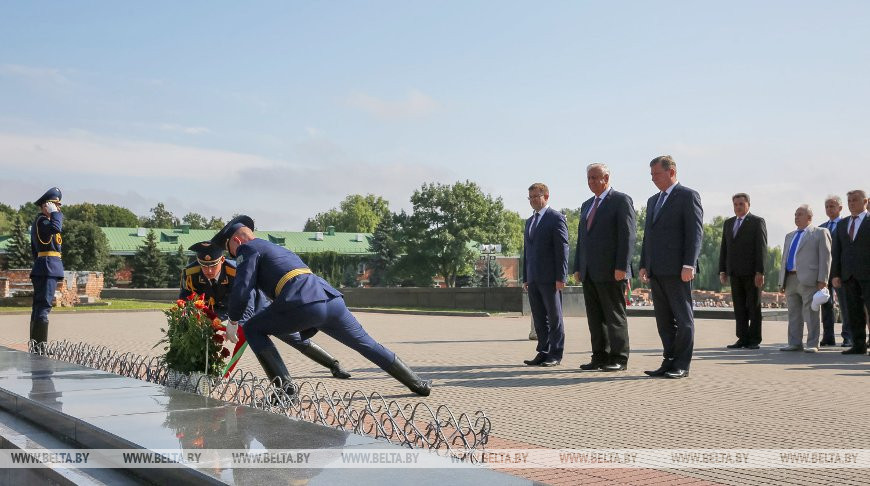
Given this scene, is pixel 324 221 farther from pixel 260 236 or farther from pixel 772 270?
pixel 772 270

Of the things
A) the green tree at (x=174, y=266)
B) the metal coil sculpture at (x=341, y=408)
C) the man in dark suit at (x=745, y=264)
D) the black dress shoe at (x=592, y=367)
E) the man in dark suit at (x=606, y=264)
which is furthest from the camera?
the green tree at (x=174, y=266)

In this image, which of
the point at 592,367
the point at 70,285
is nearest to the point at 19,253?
the point at 70,285

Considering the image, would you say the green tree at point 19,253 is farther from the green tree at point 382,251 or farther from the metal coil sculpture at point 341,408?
the metal coil sculpture at point 341,408

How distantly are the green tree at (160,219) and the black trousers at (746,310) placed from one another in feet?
407

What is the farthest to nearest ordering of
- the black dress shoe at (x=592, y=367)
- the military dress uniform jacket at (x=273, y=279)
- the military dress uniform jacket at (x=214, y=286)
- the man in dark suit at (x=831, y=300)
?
the man in dark suit at (x=831, y=300) < the black dress shoe at (x=592, y=367) < the military dress uniform jacket at (x=214, y=286) < the military dress uniform jacket at (x=273, y=279)

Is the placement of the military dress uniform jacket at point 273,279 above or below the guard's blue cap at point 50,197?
below

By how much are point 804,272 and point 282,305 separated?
823 centimetres

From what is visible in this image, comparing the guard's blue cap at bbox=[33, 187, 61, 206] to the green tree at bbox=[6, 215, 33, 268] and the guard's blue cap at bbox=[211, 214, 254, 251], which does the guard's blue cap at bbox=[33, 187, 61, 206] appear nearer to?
the guard's blue cap at bbox=[211, 214, 254, 251]

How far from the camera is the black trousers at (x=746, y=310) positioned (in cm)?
1272

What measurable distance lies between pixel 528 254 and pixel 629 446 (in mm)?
5322

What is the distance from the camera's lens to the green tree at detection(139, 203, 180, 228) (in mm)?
129750

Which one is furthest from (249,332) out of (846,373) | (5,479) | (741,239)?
(741,239)

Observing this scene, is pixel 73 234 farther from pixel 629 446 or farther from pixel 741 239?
pixel 629 446

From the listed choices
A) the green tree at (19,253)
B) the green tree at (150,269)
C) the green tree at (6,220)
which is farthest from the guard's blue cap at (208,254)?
the green tree at (6,220)
